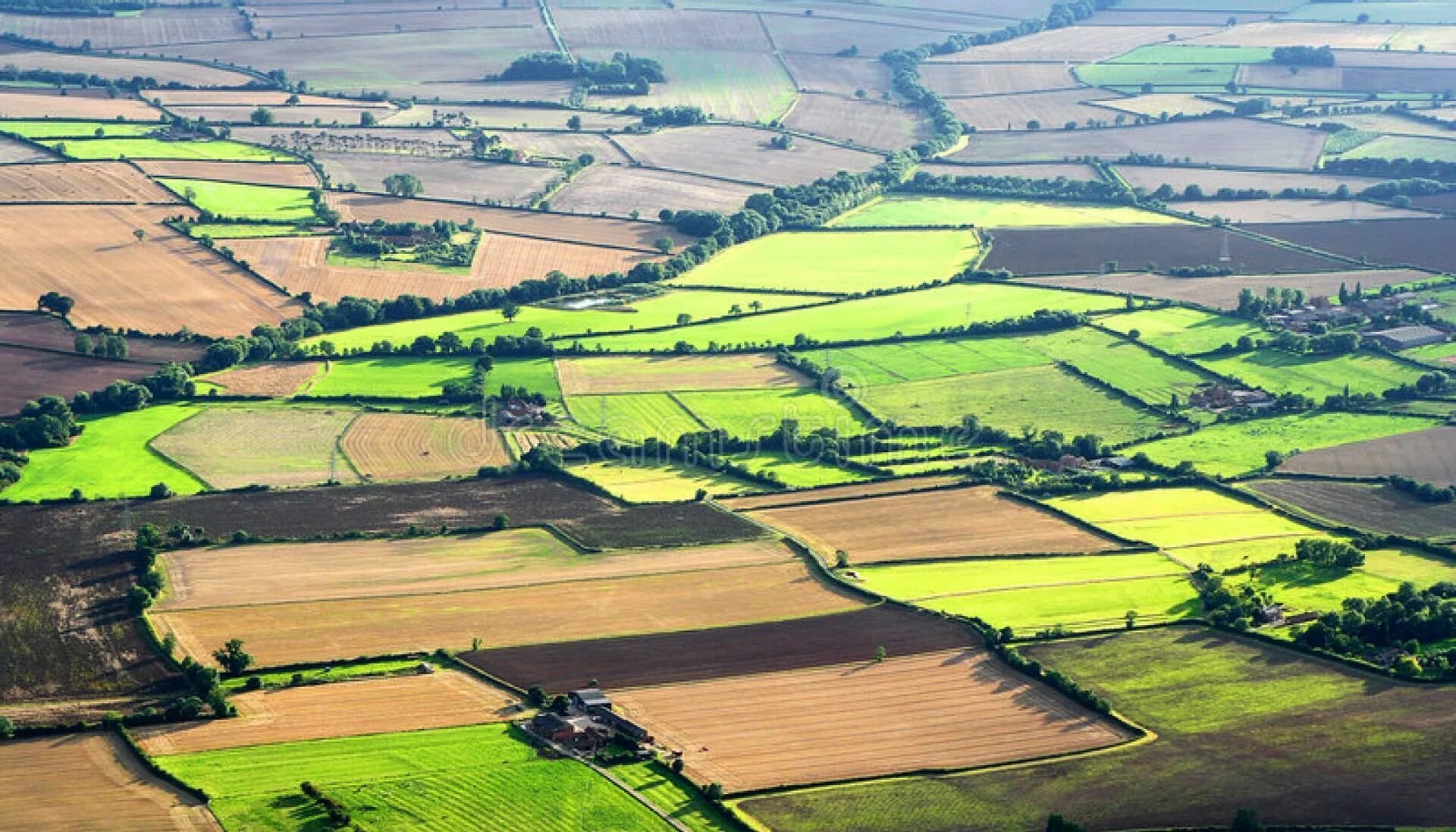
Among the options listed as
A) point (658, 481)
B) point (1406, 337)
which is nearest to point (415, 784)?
point (658, 481)

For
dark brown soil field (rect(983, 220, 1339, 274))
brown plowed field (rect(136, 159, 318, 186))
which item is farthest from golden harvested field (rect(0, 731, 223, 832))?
brown plowed field (rect(136, 159, 318, 186))

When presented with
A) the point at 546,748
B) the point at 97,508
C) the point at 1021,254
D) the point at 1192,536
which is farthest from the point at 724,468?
the point at 1021,254

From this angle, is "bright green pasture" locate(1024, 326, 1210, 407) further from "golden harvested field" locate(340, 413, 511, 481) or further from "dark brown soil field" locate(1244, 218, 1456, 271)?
"golden harvested field" locate(340, 413, 511, 481)

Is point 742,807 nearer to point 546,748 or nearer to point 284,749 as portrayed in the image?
point 546,748

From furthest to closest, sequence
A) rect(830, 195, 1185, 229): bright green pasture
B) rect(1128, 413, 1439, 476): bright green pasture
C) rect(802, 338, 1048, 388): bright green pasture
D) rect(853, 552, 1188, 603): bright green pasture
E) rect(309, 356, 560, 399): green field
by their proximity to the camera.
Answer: rect(830, 195, 1185, 229): bright green pasture < rect(802, 338, 1048, 388): bright green pasture < rect(309, 356, 560, 399): green field < rect(1128, 413, 1439, 476): bright green pasture < rect(853, 552, 1188, 603): bright green pasture

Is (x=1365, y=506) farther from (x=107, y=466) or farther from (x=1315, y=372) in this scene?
(x=107, y=466)

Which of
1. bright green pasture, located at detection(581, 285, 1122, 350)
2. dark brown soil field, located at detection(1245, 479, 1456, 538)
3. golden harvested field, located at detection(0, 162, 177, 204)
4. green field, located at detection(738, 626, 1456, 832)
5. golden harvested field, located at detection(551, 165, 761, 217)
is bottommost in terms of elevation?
green field, located at detection(738, 626, 1456, 832)
